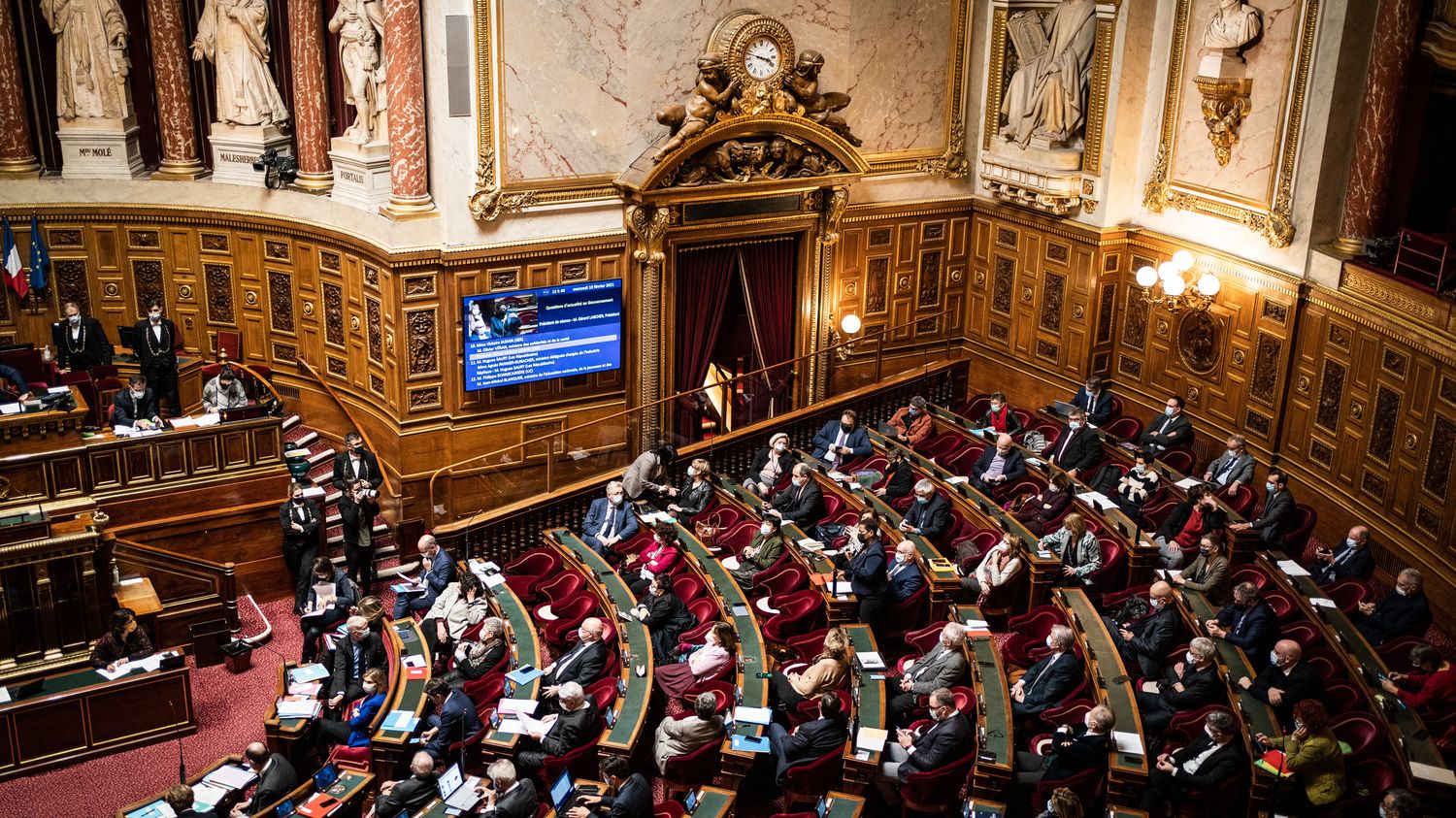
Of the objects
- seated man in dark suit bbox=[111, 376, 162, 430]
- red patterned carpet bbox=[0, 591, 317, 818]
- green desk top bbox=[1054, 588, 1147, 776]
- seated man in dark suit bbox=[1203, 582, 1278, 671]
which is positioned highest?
seated man in dark suit bbox=[111, 376, 162, 430]

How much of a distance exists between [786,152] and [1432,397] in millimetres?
7384

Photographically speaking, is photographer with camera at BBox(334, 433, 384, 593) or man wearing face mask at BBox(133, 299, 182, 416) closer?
photographer with camera at BBox(334, 433, 384, 593)

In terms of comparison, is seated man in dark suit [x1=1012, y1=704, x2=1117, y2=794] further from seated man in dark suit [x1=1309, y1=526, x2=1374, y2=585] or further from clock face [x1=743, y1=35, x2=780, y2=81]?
clock face [x1=743, y1=35, x2=780, y2=81]

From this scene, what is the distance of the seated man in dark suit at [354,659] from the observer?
37.1 ft

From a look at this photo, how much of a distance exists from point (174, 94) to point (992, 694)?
11792 millimetres

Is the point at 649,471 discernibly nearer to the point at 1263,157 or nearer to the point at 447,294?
the point at 447,294

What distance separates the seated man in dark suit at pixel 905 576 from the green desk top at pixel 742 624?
1331mm

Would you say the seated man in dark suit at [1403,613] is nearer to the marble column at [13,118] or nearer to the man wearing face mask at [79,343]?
the man wearing face mask at [79,343]

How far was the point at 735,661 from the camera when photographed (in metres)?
11.2

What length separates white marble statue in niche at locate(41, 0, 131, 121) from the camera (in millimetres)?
15625

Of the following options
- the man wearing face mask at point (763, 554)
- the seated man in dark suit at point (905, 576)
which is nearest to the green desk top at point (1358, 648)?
the seated man in dark suit at point (905, 576)

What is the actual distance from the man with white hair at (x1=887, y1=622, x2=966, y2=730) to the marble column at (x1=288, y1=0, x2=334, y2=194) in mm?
9094

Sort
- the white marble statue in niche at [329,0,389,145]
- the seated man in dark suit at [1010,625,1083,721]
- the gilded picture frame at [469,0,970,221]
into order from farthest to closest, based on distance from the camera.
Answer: the white marble statue in niche at [329,0,389,145] < the gilded picture frame at [469,0,970,221] < the seated man in dark suit at [1010,625,1083,721]

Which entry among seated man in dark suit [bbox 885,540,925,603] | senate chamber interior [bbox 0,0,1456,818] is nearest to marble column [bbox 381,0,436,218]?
senate chamber interior [bbox 0,0,1456,818]
